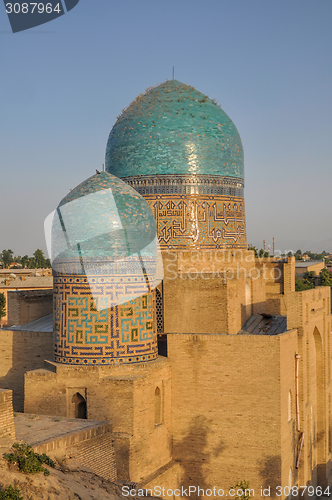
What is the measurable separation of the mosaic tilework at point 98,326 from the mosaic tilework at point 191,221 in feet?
8.15

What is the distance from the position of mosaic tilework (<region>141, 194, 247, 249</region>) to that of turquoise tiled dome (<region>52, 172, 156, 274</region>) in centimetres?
178

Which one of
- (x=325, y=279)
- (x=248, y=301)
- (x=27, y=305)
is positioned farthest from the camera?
(x=325, y=279)

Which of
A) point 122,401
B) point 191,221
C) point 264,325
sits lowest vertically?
point 122,401

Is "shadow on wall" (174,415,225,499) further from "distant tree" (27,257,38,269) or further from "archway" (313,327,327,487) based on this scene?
"distant tree" (27,257,38,269)

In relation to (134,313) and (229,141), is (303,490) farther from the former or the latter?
(229,141)

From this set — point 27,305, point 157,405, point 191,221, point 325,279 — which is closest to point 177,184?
point 191,221

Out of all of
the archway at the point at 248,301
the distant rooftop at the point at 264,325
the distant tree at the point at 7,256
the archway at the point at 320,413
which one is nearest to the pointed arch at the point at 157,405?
the distant rooftop at the point at 264,325

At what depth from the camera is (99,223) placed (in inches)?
392

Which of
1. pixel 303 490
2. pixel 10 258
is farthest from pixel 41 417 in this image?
pixel 10 258

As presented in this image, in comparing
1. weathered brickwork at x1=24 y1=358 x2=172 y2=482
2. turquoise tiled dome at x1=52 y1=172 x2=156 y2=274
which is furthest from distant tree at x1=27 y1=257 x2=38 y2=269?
weathered brickwork at x1=24 y1=358 x2=172 y2=482

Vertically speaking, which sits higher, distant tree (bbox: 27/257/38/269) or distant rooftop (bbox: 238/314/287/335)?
distant tree (bbox: 27/257/38/269)

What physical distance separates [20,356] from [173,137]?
18.2ft

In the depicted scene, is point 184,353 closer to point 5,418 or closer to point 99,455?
point 99,455

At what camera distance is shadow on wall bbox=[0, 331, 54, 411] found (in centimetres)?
1155
